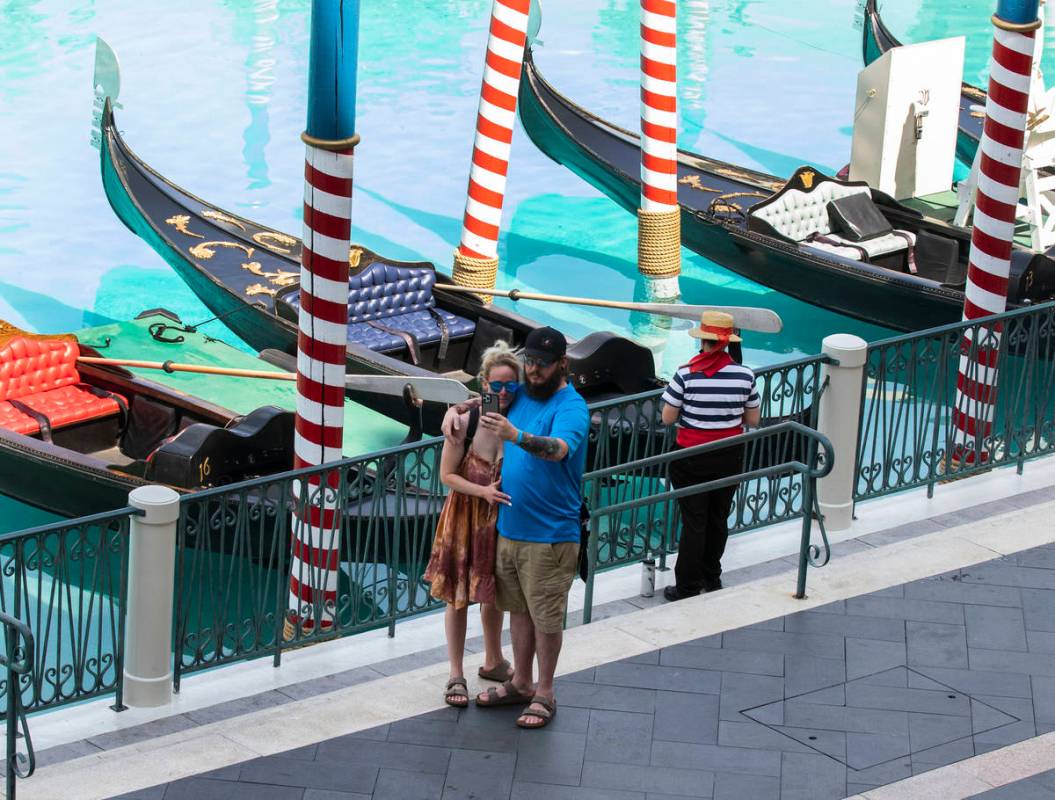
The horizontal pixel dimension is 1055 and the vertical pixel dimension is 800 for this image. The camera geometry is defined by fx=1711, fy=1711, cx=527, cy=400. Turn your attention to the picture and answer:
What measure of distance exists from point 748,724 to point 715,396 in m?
1.21

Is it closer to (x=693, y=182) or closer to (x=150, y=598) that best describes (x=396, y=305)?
(x=693, y=182)

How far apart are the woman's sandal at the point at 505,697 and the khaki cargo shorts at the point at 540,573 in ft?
0.84

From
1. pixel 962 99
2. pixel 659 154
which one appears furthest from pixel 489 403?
pixel 962 99

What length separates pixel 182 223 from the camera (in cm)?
1082

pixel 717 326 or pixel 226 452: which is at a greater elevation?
pixel 717 326

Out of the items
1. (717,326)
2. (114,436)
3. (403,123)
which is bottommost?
(403,123)

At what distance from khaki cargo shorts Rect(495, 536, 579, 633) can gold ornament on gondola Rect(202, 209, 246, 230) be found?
6.79 metres

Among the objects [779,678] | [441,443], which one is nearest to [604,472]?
[441,443]

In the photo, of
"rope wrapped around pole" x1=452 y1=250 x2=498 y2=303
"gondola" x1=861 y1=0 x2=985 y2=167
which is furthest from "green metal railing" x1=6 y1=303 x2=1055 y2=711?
"gondola" x1=861 y1=0 x2=985 y2=167

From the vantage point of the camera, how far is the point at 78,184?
14922mm

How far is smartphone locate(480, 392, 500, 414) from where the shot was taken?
4.22 metres

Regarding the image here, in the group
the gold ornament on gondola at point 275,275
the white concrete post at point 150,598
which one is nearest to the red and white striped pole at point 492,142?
the gold ornament on gondola at point 275,275

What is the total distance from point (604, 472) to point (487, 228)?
5.76 meters

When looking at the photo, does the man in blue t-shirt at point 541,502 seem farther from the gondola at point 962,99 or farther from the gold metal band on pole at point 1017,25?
the gondola at point 962,99
